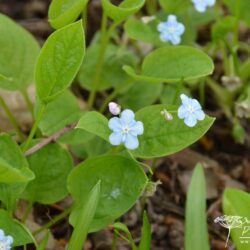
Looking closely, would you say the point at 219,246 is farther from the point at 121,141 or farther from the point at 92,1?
the point at 92,1

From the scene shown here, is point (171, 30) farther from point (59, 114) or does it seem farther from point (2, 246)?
point (2, 246)

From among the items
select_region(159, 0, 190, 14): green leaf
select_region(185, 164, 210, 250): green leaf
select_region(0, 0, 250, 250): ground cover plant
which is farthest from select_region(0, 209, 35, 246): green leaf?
select_region(159, 0, 190, 14): green leaf

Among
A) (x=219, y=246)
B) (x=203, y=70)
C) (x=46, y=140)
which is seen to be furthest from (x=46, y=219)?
(x=203, y=70)

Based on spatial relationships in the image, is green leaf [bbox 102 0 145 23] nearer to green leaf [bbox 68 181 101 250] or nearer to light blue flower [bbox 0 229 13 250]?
green leaf [bbox 68 181 101 250]

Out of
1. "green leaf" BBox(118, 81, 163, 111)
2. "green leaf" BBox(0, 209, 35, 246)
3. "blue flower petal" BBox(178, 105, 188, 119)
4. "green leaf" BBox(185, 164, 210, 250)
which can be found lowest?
"green leaf" BBox(118, 81, 163, 111)

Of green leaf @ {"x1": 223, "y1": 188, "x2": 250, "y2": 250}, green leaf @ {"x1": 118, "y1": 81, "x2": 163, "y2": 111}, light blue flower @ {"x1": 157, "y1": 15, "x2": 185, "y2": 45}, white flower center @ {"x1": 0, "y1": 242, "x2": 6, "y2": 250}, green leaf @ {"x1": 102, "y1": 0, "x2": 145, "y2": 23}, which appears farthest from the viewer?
green leaf @ {"x1": 118, "y1": 81, "x2": 163, "y2": 111}

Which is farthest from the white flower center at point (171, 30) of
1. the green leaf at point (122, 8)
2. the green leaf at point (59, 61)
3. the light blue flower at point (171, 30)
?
the green leaf at point (59, 61)
